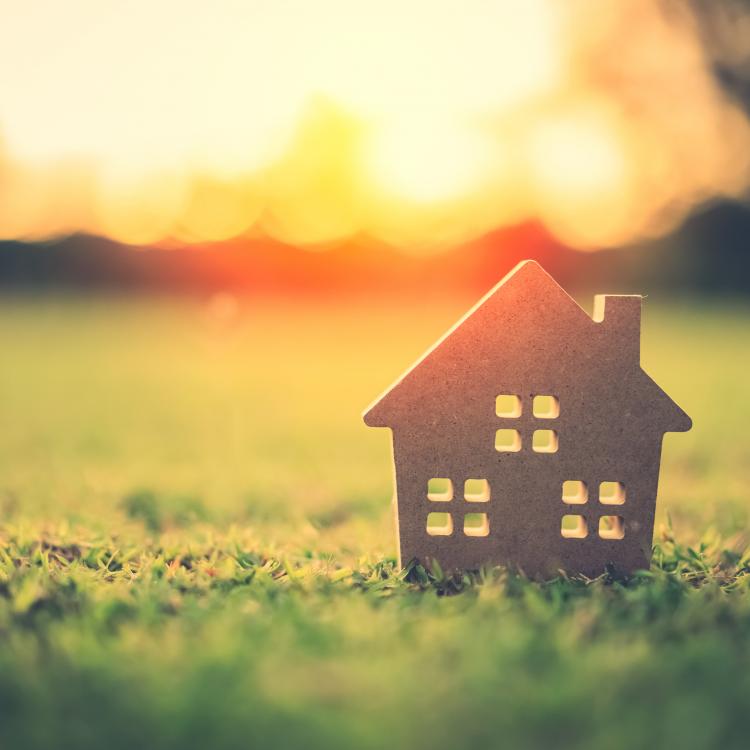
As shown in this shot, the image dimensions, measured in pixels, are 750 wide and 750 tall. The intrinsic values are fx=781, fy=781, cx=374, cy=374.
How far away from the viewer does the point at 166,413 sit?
755 cm

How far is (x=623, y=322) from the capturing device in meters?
2.64

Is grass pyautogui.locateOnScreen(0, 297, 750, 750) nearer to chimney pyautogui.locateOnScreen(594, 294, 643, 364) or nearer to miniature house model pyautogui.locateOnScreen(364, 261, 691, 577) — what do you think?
miniature house model pyautogui.locateOnScreen(364, 261, 691, 577)

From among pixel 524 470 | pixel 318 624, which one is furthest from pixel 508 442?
pixel 318 624

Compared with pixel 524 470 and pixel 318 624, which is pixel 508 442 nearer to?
pixel 524 470

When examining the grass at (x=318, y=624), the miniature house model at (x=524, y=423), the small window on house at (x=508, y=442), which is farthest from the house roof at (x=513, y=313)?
the grass at (x=318, y=624)

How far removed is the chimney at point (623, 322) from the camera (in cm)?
262

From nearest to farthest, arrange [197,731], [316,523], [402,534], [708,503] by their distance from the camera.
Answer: [197,731] < [402,534] < [316,523] < [708,503]

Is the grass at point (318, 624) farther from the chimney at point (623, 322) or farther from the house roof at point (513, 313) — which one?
the chimney at point (623, 322)

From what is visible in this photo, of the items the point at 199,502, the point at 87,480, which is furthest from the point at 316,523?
the point at 87,480

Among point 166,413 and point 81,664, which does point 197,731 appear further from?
point 166,413

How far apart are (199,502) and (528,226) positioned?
1836cm

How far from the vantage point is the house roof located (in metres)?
2.58

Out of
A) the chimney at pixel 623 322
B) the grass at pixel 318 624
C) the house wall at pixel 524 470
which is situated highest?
the chimney at pixel 623 322

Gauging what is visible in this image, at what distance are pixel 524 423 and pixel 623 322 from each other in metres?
0.48
